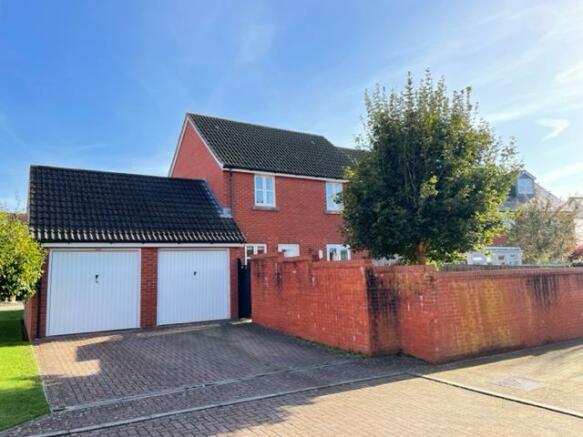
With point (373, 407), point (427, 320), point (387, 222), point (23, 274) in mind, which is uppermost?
point (387, 222)

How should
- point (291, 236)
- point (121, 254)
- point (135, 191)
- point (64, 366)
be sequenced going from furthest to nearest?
point (291, 236) < point (135, 191) < point (121, 254) < point (64, 366)

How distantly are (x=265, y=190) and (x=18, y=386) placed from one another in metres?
12.0

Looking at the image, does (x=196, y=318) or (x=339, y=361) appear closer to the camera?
(x=339, y=361)

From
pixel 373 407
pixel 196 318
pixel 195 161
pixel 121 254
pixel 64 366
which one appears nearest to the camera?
pixel 373 407

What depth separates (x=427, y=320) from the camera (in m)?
9.18

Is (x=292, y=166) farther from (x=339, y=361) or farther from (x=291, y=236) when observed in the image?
(x=339, y=361)

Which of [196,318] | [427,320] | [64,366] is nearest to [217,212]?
[196,318]

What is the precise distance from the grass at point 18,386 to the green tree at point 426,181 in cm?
763

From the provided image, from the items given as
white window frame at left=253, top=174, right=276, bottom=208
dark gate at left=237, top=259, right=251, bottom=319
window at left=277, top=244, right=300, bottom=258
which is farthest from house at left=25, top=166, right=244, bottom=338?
window at left=277, top=244, right=300, bottom=258

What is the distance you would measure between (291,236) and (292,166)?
126 inches

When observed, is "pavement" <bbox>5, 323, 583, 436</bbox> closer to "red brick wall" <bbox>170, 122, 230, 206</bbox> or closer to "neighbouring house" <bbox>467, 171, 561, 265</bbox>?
"red brick wall" <bbox>170, 122, 230, 206</bbox>

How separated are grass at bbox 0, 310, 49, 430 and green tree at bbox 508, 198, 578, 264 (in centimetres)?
2415

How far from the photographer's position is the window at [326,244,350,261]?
63.7 feet

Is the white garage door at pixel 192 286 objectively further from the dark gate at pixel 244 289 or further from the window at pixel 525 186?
the window at pixel 525 186
